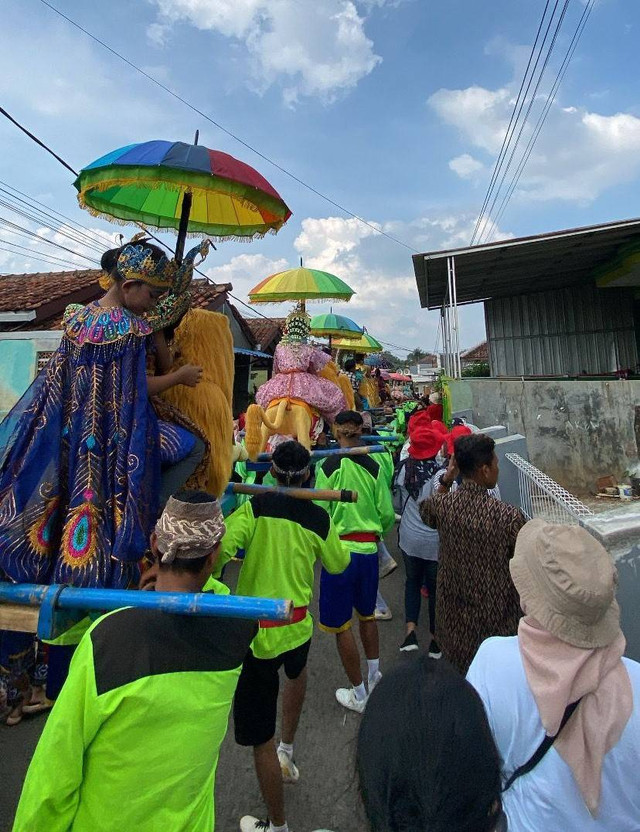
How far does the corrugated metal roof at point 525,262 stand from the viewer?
1120 centimetres

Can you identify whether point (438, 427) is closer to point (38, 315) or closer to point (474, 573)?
point (474, 573)

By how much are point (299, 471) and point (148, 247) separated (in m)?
1.26

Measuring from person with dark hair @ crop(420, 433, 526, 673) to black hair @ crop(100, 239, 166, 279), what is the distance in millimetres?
1828

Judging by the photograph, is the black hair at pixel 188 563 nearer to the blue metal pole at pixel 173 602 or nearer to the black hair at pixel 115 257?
the blue metal pole at pixel 173 602

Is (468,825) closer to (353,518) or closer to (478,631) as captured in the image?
(478,631)

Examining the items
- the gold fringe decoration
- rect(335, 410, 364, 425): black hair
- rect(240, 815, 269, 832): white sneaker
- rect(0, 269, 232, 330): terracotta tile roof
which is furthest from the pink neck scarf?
rect(0, 269, 232, 330): terracotta tile roof

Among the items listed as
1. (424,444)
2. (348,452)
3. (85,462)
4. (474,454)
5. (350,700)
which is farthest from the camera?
(424,444)

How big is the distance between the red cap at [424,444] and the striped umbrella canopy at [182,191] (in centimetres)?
217

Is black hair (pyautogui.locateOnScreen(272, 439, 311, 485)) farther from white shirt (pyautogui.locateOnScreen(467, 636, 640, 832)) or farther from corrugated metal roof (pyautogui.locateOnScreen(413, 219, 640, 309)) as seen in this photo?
corrugated metal roof (pyautogui.locateOnScreen(413, 219, 640, 309))

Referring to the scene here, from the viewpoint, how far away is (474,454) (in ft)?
8.99

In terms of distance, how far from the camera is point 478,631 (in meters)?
2.48

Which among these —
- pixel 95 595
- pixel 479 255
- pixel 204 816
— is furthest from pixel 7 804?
pixel 479 255

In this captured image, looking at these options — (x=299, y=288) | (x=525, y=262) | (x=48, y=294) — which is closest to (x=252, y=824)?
(x=299, y=288)

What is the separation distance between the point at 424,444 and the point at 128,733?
11.0 ft
